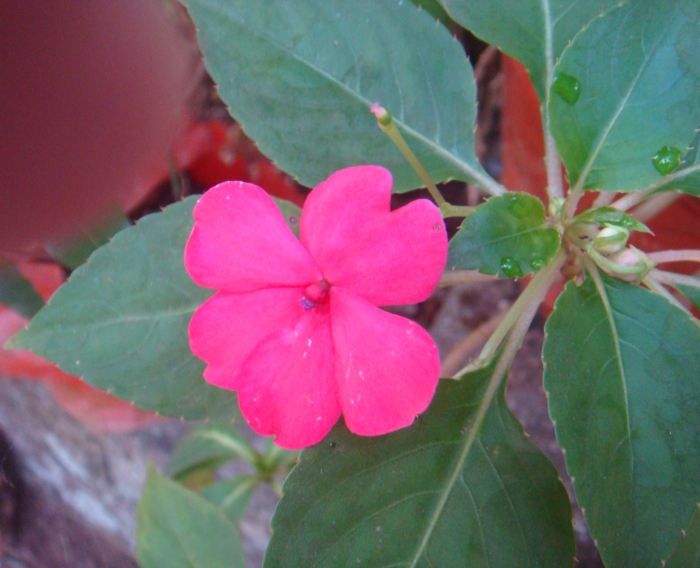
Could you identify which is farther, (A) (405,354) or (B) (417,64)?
(B) (417,64)

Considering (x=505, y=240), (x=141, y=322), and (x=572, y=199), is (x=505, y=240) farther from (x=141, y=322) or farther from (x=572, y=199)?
(x=141, y=322)

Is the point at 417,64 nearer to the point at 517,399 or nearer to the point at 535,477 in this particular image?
the point at 535,477

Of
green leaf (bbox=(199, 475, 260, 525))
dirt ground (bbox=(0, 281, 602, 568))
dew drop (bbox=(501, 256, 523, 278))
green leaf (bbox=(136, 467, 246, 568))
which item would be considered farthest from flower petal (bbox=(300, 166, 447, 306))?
dirt ground (bbox=(0, 281, 602, 568))

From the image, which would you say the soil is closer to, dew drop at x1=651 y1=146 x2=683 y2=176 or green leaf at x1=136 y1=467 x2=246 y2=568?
green leaf at x1=136 y1=467 x2=246 y2=568

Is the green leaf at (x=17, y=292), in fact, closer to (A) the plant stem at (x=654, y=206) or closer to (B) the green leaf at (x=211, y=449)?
(B) the green leaf at (x=211, y=449)

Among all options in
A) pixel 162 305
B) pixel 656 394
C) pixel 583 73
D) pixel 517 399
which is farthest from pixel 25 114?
pixel 517 399

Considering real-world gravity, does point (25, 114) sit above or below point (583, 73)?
above

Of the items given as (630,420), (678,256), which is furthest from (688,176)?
(630,420)
